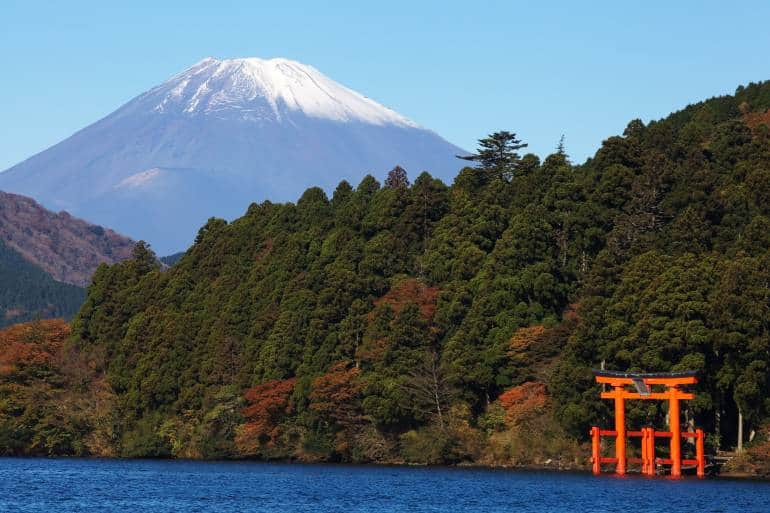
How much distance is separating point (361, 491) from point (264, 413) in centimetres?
2124

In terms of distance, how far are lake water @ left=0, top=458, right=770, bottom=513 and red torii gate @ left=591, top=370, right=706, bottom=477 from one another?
5.47ft

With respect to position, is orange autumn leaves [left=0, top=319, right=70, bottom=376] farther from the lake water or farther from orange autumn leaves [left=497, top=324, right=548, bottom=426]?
orange autumn leaves [left=497, top=324, right=548, bottom=426]

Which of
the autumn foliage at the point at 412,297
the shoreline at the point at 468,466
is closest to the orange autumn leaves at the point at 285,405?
the shoreline at the point at 468,466

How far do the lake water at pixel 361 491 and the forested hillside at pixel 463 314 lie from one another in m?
4.19

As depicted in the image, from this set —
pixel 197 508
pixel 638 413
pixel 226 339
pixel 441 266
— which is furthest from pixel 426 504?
pixel 226 339

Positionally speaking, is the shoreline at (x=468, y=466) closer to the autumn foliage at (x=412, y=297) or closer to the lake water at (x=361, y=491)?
the lake water at (x=361, y=491)

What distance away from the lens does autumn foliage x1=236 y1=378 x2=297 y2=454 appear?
7581cm

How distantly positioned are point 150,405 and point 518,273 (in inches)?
987

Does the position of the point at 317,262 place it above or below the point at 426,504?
above

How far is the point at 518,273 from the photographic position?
72.2m

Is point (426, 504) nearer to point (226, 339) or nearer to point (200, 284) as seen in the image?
point (226, 339)

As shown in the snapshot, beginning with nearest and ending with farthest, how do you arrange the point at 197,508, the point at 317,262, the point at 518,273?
the point at 197,508 → the point at 518,273 → the point at 317,262

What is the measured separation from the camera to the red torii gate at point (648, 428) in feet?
193

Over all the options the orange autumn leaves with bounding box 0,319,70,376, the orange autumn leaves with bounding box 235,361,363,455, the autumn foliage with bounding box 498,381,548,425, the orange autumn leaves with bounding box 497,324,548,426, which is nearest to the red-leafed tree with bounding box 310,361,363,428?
the orange autumn leaves with bounding box 235,361,363,455
